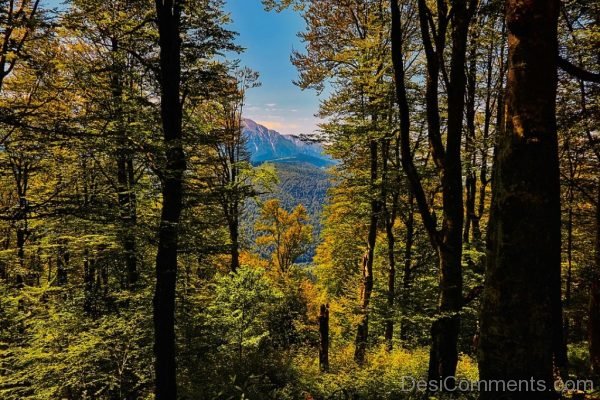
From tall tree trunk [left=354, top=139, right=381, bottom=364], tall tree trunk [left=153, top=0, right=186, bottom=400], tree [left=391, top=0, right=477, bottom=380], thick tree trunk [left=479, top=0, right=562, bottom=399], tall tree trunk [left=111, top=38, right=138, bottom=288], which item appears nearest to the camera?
thick tree trunk [left=479, top=0, right=562, bottom=399]

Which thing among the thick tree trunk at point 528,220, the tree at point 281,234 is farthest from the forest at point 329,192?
the tree at point 281,234

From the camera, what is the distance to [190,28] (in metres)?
6.88

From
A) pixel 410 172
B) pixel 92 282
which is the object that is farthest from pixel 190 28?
pixel 92 282

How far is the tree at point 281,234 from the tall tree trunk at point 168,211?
71.5ft

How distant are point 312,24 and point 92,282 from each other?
11683 mm

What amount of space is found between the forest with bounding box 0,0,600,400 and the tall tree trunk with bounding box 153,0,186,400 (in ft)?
0.09

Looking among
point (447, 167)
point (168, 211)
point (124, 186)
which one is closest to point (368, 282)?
point (168, 211)

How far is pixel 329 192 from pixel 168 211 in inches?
420

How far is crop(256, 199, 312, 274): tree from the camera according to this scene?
1127 inches

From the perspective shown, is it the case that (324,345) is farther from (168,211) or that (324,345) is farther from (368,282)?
(168,211)

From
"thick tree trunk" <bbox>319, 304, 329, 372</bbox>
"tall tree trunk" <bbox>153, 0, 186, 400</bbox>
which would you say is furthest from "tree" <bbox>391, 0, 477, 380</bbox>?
"thick tree trunk" <bbox>319, 304, 329, 372</bbox>

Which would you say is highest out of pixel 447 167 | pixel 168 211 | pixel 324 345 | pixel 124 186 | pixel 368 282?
pixel 447 167

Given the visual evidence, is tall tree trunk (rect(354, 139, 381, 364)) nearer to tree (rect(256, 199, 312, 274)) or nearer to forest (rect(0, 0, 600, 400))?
forest (rect(0, 0, 600, 400))

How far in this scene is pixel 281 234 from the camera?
2950 cm
